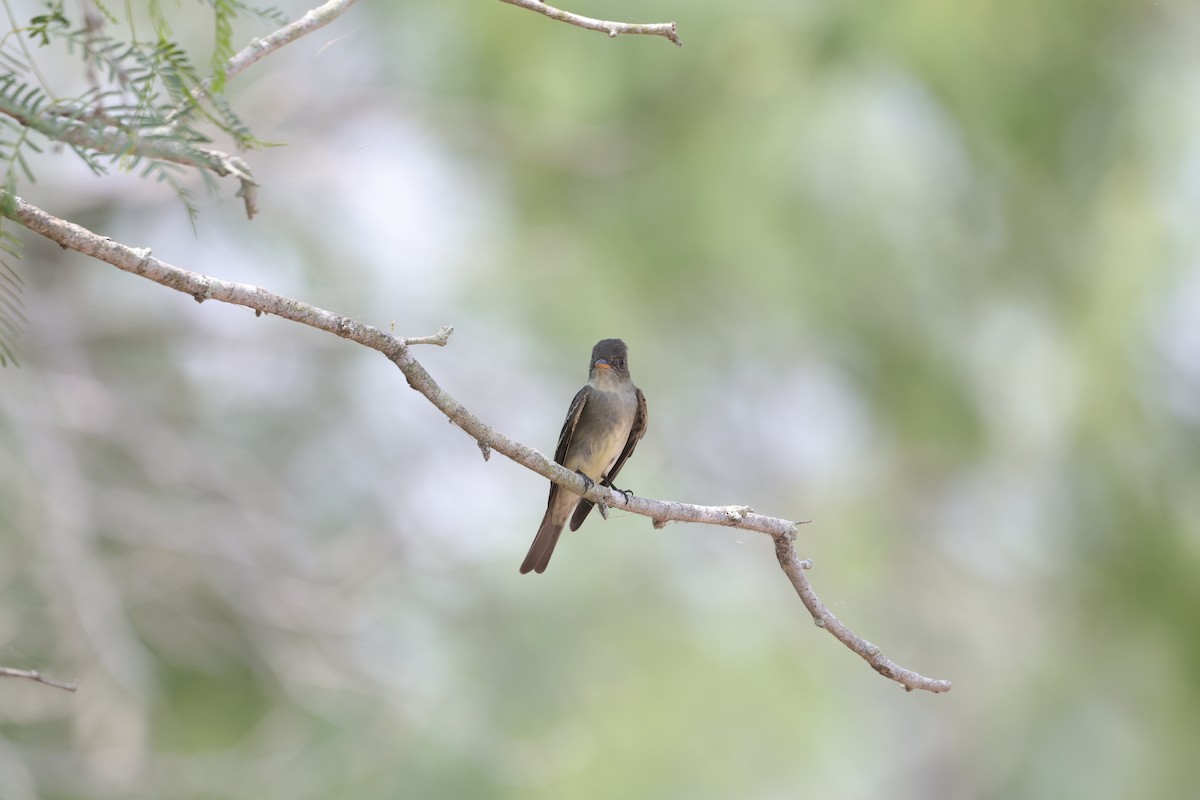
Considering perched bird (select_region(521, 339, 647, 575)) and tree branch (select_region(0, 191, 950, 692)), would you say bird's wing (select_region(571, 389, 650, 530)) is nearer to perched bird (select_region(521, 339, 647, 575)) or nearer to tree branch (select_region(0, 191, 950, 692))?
perched bird (select_region(521, 339, 647, 575))

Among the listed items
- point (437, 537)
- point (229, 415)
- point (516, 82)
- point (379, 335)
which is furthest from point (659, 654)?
point (379, 335)

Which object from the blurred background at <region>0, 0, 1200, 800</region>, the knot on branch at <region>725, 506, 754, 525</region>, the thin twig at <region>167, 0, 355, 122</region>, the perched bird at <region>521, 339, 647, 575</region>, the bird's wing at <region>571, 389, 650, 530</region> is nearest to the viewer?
the thin twig at <region>167, 0, 355, 122</region>

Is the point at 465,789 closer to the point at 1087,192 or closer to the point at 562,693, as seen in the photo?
the point at 562,693

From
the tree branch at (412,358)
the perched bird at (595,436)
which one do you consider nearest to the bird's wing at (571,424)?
the perched bird at (595,436)

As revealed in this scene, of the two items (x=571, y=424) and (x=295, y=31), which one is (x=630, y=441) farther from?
(x=295, y=31)

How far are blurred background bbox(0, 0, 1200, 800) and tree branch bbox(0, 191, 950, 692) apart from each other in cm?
357

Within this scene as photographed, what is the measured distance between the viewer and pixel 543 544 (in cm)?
446

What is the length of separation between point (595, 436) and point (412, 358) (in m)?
2.28

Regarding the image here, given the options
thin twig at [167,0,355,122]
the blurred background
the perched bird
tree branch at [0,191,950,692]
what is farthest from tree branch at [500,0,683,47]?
the blurred background

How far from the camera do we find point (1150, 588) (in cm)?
671

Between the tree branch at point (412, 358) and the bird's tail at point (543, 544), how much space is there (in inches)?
57.2

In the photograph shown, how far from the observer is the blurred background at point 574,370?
21.3 feet

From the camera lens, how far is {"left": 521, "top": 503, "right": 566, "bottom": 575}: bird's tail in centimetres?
444

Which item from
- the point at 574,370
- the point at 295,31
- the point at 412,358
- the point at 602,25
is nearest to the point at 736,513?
the point at 412,358
